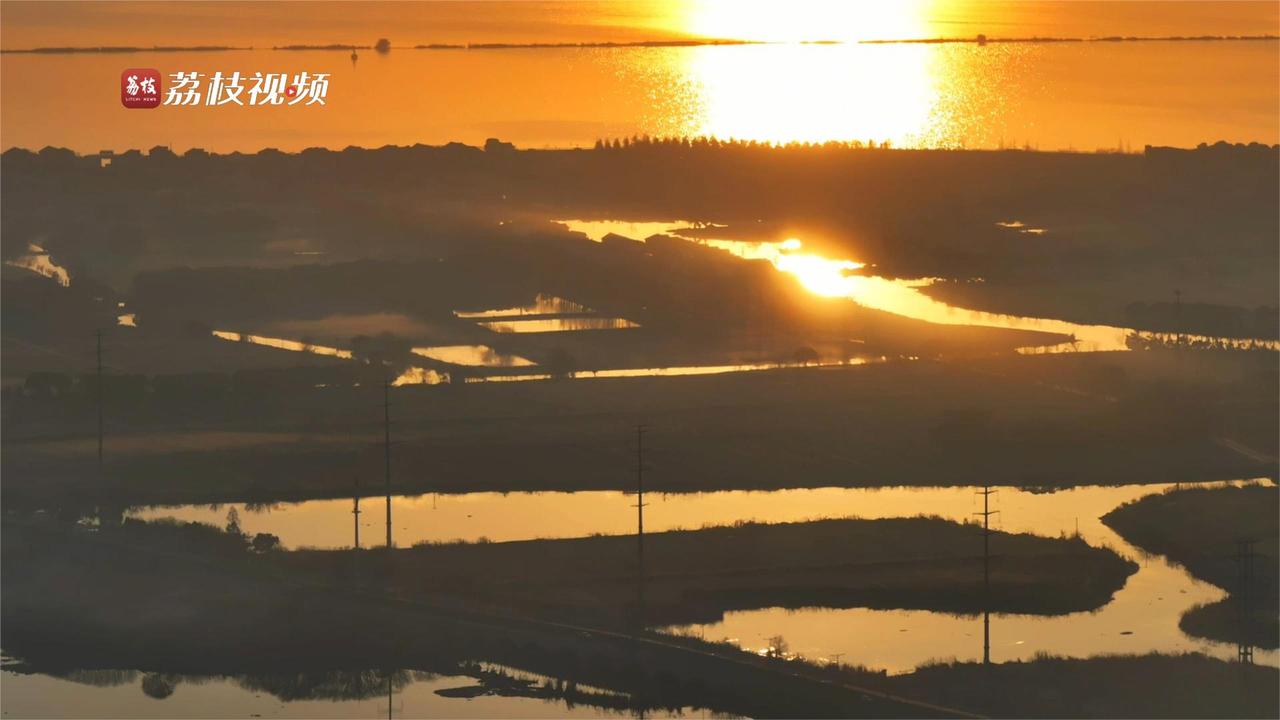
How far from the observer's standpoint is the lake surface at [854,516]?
74.5 feet

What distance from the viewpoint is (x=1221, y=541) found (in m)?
26.3

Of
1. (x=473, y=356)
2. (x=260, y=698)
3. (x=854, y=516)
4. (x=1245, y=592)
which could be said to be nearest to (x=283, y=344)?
(x=473, y=356)

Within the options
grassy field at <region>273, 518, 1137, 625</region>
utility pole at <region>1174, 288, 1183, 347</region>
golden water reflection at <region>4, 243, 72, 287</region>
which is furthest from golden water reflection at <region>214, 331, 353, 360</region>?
utility pole at <region>1174, 288, 1183, 347</region>

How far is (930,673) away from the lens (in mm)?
21531

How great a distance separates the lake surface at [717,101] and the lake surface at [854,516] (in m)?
45.9

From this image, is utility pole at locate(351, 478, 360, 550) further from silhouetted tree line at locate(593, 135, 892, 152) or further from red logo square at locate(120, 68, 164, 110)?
silhouetted tree line at locate(593, 135, 892, 152)

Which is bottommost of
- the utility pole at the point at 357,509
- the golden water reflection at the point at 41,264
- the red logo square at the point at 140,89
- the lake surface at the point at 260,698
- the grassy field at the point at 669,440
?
the lake surface at the point at 260,698

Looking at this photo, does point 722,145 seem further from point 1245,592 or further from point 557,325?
point 1245,592

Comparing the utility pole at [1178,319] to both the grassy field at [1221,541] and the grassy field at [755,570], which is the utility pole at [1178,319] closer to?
the grassy field at [1221,541]

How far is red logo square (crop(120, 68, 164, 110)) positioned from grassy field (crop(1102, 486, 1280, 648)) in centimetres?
1660

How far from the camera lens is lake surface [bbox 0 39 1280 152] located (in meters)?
77.6

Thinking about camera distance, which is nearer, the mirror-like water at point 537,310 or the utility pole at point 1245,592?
the utility pole at point 1245,592

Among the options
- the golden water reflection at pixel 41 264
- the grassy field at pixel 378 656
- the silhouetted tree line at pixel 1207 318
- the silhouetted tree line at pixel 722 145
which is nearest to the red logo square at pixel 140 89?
the grassy field at pixel 378 656

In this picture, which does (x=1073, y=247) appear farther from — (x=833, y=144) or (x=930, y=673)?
(x=930, y=673)
